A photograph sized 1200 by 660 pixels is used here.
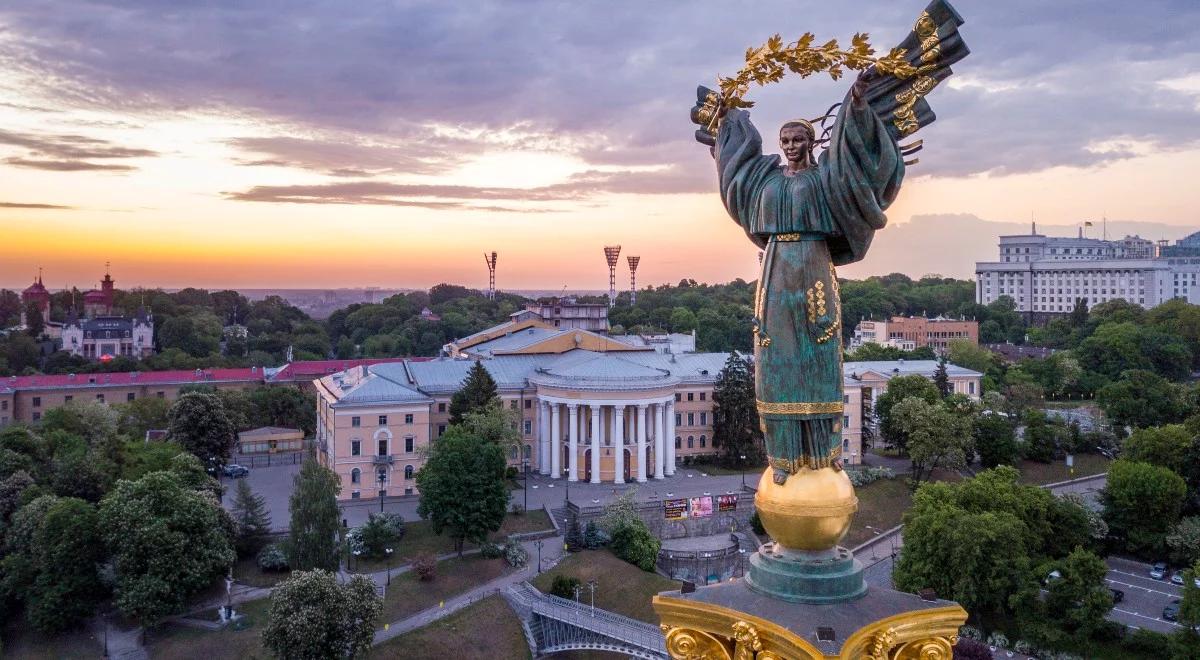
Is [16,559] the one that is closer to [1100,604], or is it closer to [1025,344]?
[1100,604]

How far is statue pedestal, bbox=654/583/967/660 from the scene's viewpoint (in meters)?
9.67

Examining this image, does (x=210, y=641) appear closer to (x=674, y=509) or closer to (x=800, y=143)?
(x=674, y=509)

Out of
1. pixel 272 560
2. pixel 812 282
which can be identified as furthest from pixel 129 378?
pixel 812 282

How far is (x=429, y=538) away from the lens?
46062mm

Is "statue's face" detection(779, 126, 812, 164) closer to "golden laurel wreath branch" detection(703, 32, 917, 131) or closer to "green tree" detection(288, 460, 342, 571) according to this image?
"golden laurel wreath branch" detection(703, 32, 917, 131)

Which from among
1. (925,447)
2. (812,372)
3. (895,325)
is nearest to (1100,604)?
(925,447)

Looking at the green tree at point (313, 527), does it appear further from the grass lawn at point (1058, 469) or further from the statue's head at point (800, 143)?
the grass lawn at point (1058, 469)

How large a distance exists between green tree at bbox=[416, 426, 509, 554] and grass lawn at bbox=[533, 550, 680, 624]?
3998 millimetres

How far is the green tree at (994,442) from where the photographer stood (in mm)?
57594

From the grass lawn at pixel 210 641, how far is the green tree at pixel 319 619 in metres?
3.62

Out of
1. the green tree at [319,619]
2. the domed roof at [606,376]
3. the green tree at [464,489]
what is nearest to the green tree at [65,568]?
the green tree at [319,619]

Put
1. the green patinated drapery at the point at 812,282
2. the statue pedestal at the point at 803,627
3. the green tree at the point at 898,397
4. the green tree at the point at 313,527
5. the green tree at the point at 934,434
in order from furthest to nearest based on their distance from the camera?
the green tree at the point at 898,397 < the green tree at the point at 934,434 < the green tree at the point at 313,527 < the green patinated drapery at the point at 812,282 < the statue pedestal at the point at 803,627

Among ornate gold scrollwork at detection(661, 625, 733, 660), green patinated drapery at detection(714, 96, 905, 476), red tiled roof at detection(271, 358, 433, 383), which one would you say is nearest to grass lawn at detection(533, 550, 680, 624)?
ornate gold scrollwork at detection(661, 625, 733, 660)

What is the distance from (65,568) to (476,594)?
1725cm
